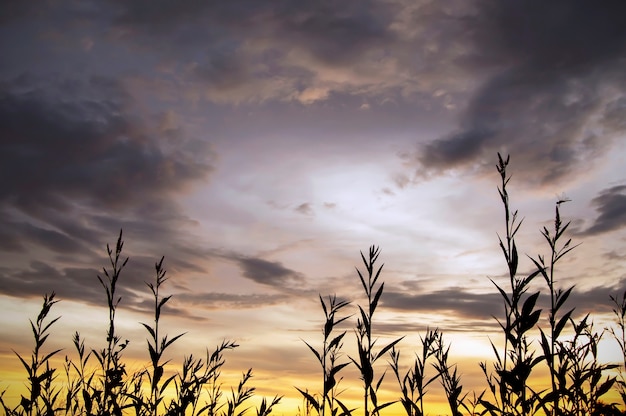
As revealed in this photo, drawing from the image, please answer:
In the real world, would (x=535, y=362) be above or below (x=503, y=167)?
below

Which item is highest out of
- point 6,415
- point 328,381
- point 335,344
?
point 335,344

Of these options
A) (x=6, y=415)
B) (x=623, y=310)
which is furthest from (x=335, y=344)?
(x=623, y=310)

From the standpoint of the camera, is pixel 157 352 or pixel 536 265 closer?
pixel 536 265

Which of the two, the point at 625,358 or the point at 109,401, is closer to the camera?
the point at 109,401

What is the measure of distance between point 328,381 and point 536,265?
2.71 metres

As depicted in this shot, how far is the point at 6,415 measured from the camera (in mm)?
6125

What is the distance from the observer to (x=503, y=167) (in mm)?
4219

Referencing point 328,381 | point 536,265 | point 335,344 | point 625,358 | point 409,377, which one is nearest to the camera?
point 536,265

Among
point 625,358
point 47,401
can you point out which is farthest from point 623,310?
point 47,401

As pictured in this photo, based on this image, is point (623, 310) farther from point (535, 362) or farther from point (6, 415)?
point (6, 415)

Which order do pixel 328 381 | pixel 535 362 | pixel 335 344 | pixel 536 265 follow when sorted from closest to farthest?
pixel 535 362, pixel 536 265, pixel 328 381, pixel 335 344

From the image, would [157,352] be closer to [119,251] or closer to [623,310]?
[119,251]

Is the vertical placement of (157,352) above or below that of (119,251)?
below

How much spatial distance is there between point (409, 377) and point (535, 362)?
281cm
